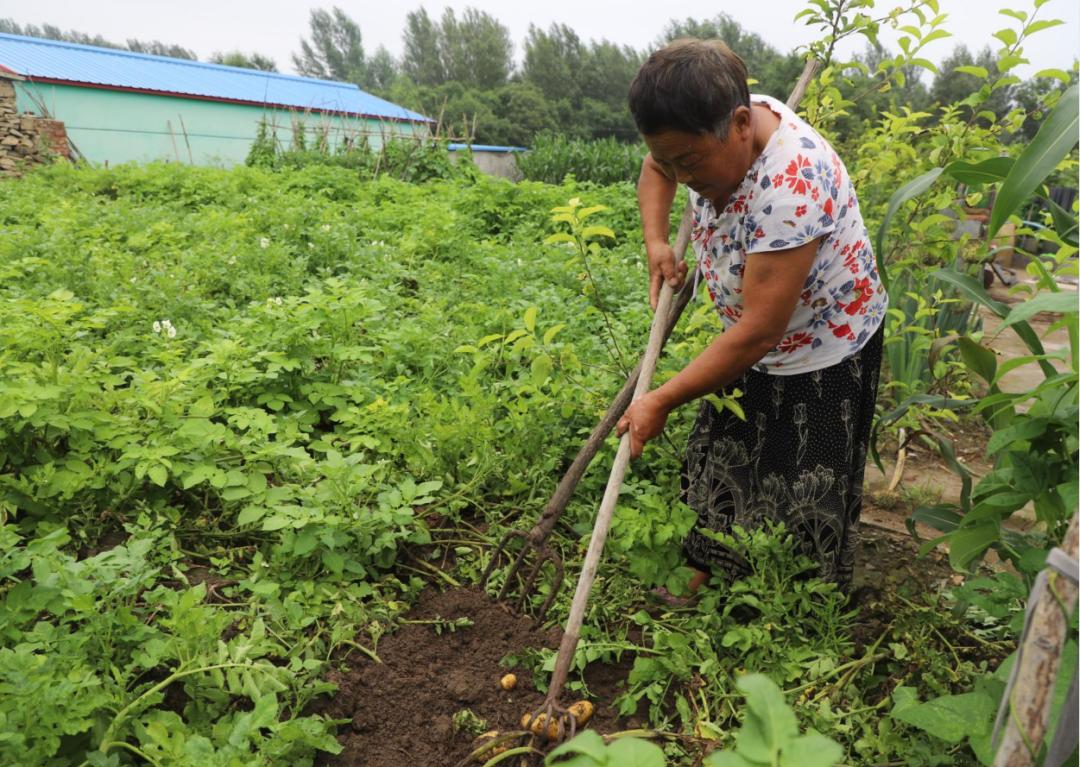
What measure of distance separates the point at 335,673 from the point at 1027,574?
67.1 inches

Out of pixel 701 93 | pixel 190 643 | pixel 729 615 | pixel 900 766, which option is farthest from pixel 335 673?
pixel 701 93

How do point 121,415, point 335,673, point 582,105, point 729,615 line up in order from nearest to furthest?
point 335,673 < point 729,615 < point 121,415 < point 582,105

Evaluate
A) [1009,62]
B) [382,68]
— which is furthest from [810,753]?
[382,68]

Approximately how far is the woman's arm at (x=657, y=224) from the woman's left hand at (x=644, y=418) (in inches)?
22.7

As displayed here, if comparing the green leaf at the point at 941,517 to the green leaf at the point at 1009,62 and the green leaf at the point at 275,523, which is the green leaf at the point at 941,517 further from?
the green leaf at the point at 275,523

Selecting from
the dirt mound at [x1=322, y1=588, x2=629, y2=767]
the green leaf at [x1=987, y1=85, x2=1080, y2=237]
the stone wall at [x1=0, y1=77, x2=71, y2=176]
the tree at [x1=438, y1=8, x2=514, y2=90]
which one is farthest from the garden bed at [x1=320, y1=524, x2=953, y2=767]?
the tree at [x1=438, y1=8, x2=514, y2=90]

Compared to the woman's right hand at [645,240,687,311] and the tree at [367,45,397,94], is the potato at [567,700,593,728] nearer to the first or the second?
the woman's right hand at [645,240,687,311]

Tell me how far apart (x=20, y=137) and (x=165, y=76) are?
36.1 feet

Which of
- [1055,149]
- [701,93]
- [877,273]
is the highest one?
[701,93]

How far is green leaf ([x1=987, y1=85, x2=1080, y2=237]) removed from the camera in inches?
49.2

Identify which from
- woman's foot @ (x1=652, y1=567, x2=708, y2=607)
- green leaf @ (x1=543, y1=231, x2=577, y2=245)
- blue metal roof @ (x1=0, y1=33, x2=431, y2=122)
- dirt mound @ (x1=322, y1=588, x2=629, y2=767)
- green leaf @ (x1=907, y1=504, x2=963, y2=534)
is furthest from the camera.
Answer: blue metal roof @ (x1=0, y1=33, x2=431, y2=122)

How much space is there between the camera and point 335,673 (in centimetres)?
202

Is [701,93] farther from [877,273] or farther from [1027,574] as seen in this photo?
[1027,574]

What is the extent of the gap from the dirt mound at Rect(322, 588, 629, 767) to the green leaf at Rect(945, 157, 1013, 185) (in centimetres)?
155
